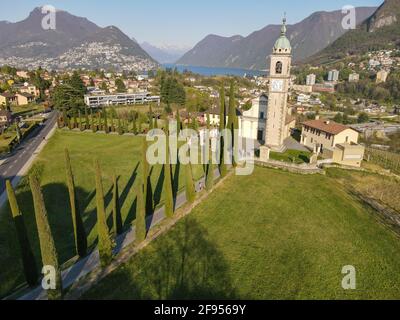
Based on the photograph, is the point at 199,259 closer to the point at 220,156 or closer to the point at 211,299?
the point at 211,299

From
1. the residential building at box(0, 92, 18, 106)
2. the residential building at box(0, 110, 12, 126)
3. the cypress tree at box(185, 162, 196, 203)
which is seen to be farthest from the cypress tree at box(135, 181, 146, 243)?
the residential building at box(0, 92, 18, 106)

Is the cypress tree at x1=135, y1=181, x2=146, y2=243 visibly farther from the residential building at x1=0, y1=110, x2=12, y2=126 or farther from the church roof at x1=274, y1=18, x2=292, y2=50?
the residential building at x1=0, y1=110, x2=12, y2=126

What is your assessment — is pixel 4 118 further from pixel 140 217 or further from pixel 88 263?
pixel 140 217

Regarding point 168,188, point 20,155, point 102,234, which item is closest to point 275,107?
point 168,188

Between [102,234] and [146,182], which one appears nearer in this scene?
[102,234]

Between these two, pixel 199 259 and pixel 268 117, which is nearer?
pixel 199 259

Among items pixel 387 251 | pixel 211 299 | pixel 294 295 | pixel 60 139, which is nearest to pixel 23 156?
pixel 60 139

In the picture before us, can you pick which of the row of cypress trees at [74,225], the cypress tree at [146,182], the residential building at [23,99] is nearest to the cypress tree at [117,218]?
the row of cypress trees at [74,225]
